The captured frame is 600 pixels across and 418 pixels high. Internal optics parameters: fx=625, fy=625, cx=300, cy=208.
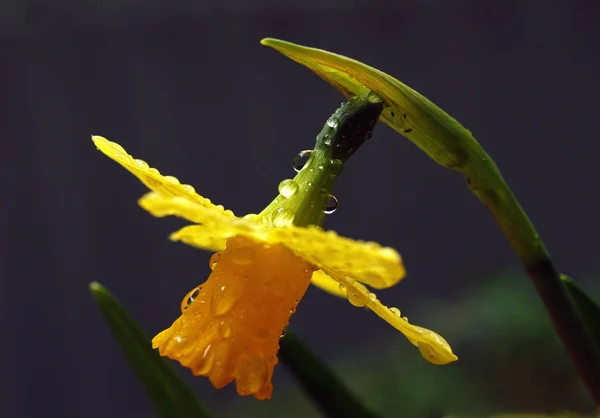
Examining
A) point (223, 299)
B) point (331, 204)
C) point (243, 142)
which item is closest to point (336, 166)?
point (331, 204)

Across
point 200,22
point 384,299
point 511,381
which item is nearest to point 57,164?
point 200,22

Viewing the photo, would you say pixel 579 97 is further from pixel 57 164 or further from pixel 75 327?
pixel 75 327

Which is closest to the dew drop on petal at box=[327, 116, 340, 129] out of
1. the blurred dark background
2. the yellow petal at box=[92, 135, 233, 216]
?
the yellow petal at box=[92, 135, 233, 216]

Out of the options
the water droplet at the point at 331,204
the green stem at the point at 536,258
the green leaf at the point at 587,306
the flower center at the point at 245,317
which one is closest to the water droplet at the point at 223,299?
the flower center at the point at 245,317

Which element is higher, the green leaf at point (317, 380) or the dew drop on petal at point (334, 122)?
the dew drop on petal at point (334, 122)

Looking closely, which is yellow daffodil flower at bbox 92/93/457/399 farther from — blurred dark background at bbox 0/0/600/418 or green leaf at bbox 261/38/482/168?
blurred dark background at bbox 0/0/600/418

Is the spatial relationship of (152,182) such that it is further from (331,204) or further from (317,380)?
(317,380)

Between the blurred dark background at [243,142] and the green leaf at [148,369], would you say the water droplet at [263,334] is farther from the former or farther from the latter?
the blurred dark background at [243,142]
